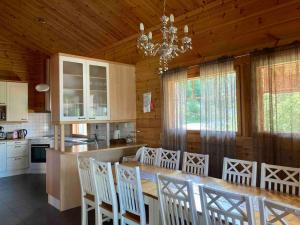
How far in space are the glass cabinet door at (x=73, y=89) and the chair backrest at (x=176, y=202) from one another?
244 cm

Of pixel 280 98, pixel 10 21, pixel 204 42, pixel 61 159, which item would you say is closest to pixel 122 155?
pixel 61 159

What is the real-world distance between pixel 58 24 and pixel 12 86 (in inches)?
86.4

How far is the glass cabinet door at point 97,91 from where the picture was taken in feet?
13.9

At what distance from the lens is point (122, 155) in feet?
14.6

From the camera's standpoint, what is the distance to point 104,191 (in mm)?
2555

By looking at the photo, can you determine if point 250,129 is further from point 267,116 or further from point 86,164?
point 86,164

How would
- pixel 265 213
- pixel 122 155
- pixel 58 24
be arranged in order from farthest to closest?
pixel 58 24 → pixel 122 155 → pixel 265 213

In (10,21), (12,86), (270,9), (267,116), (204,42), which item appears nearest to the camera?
(270,9)

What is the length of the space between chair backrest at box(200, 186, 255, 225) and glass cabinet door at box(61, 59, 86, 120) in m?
2.84

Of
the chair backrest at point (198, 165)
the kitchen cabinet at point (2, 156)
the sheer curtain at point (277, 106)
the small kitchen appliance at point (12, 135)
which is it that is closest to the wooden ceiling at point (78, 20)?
the sheer curtain at point (277, 106)

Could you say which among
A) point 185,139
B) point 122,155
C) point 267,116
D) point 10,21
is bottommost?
point 122,155

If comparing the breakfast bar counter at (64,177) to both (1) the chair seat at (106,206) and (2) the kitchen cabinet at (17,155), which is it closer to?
(1) the chair seat at (106,206)

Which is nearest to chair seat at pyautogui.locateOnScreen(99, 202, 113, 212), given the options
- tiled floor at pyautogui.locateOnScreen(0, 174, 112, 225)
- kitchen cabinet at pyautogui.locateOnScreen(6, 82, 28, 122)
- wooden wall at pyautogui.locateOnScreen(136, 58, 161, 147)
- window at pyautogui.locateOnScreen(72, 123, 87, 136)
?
tiled floor at pyautogui.locateOnScreen(0, 174, 112, 225)

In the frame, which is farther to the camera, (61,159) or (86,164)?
(61,159)
